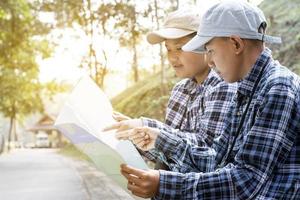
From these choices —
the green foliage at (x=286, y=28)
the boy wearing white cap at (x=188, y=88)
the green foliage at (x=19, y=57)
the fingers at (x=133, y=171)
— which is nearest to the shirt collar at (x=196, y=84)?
the boy wearing white cap at (x=188, y=88)

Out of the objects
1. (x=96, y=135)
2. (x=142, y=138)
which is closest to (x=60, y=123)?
(x=96, y=135)

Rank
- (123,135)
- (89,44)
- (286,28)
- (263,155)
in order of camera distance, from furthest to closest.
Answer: (89,44) → (286,28) → (123,135) → (263,155)

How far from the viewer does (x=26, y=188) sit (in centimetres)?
1055

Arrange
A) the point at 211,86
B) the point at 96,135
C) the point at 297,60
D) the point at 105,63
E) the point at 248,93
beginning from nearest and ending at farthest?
1. the point at 248,93
2. the point at 96,135
3. the point at 211,86
4. the point at 297,60
5. the point at 105,63

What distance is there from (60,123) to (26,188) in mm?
8806

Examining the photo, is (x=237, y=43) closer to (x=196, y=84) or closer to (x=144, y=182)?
(x=144, y=182)

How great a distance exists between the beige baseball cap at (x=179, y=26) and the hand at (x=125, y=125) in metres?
0.45

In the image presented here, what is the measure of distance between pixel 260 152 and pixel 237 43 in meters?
0.34

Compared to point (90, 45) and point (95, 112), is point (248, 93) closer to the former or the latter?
point (95, 112)

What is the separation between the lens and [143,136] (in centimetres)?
243

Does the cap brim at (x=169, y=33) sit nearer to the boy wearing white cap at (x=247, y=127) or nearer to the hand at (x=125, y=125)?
the hand at (x=125, y=125)

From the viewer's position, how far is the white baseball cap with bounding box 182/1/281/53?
1876 millimetres

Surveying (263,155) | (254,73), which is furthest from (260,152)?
(254,73)

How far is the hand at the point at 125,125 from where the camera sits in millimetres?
2301
